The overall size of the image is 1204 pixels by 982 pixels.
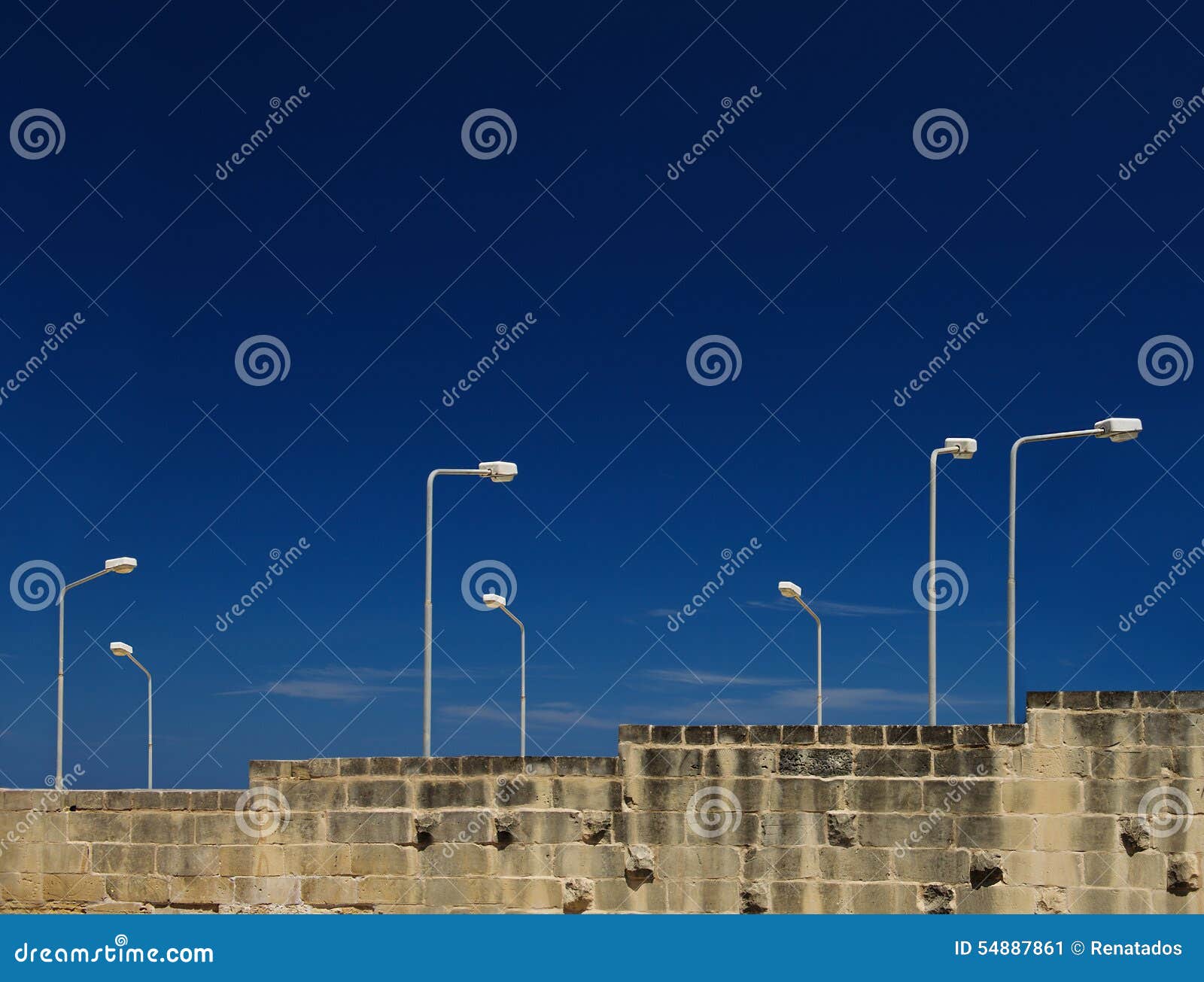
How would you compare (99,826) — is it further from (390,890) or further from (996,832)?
(996,832)

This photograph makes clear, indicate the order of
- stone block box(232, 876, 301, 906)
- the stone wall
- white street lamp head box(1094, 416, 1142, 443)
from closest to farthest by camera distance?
the stone wall
stone block box(232, 876, 301, 906)
white street lamp head box(1094, 416, 1142, 443)

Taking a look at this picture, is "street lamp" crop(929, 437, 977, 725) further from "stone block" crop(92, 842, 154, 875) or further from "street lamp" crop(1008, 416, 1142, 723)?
"stone block" crop(92, 842, 154, 875)

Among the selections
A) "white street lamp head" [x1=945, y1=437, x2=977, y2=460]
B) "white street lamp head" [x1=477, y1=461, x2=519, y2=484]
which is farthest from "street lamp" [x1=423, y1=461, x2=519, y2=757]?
"white street lamp head" [x1=945, y1=437, x2=977, y2=460]

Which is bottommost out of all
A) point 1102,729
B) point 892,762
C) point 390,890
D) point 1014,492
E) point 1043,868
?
point 390,890

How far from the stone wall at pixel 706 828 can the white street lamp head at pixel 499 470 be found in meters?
5.85

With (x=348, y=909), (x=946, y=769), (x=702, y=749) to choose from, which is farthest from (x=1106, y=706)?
(x=348, y=909)

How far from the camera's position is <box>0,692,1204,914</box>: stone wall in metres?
12.2

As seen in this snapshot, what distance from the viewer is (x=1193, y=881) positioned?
12.0 metres

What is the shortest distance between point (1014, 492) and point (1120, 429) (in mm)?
1757

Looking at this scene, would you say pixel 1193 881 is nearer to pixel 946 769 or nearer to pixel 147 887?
pixel 946 769

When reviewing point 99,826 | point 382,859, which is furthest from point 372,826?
point 99,826

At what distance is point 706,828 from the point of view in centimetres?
1277

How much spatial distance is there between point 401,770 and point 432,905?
1366 mm

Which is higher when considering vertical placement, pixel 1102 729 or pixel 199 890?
pixel 1102 729
